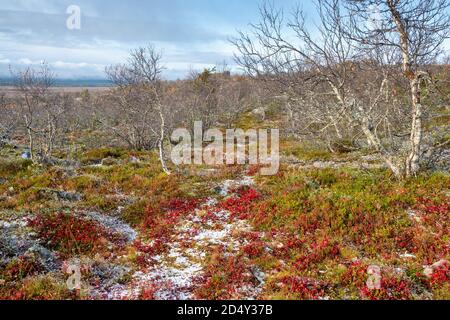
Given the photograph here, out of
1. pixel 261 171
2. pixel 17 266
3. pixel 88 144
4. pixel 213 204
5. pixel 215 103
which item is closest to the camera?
pixel 17 266

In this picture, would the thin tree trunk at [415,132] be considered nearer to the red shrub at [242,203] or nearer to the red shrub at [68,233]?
the red shrub at [242,203]

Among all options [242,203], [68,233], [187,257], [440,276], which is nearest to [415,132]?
[440,276]

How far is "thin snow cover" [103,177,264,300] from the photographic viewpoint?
7.66m

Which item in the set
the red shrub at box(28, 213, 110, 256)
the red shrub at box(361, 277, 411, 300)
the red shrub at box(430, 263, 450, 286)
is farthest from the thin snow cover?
the red shrub at box(430, 263, 450, 286)

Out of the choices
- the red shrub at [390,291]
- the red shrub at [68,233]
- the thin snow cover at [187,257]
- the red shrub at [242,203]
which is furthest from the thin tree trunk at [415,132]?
the red shrub at [68,233]

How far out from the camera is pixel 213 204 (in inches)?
530

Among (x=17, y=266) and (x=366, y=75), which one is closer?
(x=17, y=266)

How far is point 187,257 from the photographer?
948 centimetres

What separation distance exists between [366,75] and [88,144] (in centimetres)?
2720

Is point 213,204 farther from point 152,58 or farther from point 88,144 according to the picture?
point 88,144

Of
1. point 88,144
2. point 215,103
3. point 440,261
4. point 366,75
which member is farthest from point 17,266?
point 215,103

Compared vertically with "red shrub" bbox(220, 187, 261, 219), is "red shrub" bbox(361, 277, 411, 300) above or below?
below

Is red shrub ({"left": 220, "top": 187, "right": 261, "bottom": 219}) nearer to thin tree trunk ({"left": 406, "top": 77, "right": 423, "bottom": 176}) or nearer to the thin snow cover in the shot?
the thin snow cover
